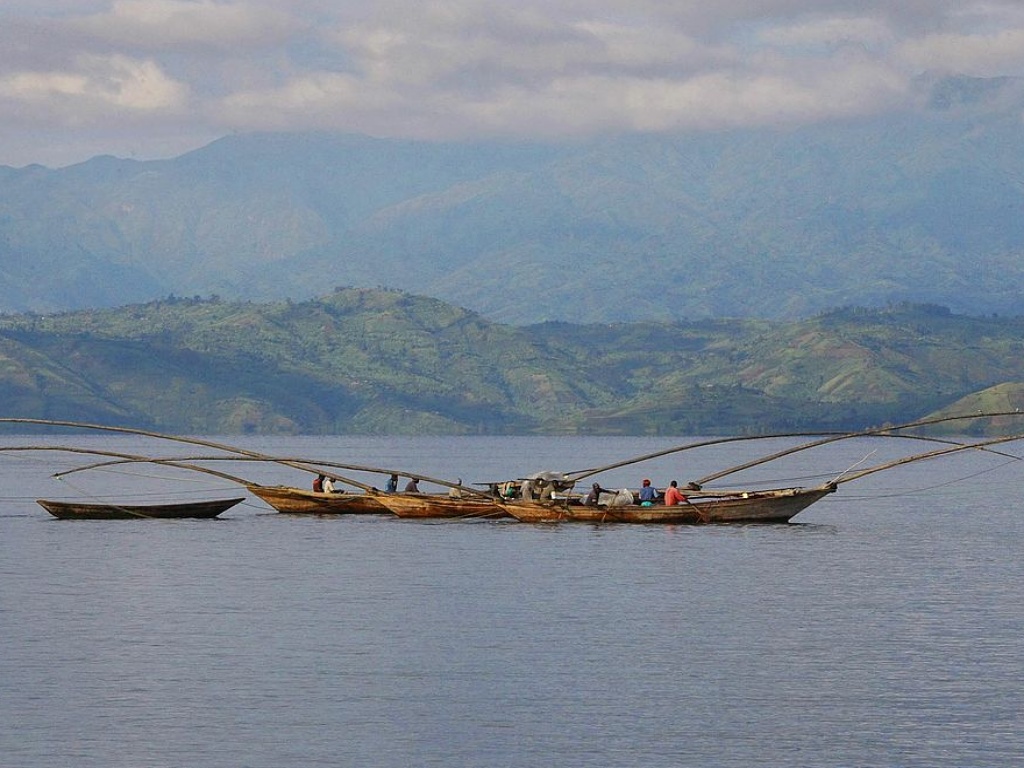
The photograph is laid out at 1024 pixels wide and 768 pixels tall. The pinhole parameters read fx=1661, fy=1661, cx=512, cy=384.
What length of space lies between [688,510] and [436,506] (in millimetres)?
16710

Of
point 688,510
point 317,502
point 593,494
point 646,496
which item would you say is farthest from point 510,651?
point 317,502

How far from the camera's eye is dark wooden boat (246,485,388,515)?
111 meters

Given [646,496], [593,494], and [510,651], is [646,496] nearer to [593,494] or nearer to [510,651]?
[593,494]

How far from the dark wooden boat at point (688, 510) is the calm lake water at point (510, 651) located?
149 centimetres

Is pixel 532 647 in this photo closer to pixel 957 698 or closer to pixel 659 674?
pixel 659 674

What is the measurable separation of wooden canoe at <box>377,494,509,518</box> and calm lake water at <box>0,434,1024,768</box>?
7.25ft

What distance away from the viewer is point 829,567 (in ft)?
279

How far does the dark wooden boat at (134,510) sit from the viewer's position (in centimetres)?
11238

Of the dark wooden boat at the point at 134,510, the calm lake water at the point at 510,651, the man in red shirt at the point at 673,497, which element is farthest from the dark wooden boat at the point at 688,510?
the dark wooden boat at the point at 134,510

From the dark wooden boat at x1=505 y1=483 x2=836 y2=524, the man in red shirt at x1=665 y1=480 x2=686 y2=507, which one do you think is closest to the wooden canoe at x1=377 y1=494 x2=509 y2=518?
the dark wooden boat at x1=505 y1=483 x2=836 y2=524

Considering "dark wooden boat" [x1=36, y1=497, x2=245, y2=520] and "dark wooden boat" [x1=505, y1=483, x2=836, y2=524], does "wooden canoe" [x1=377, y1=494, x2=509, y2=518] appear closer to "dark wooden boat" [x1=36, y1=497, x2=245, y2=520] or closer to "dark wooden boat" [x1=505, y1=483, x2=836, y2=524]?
"dark wooden boat" [x1=505, y1=483, x2=836, y2=524]

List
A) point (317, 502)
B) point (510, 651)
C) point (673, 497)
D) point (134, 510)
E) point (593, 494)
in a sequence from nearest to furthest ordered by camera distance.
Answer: point (510, 651) < point (673, 497) < point (593, 494) < point (317, 502) < point (134, 510)

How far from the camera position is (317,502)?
113750 mm

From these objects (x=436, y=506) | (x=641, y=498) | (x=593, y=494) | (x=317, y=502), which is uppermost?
(x=593, y=494)
